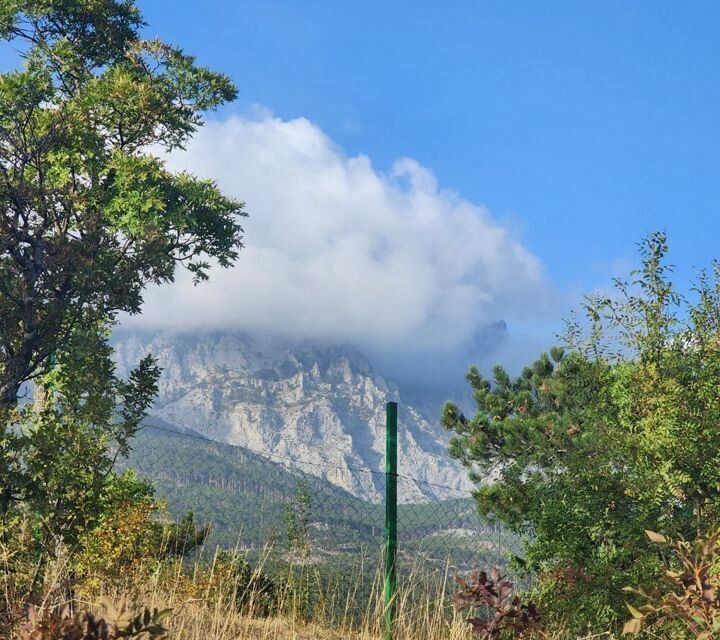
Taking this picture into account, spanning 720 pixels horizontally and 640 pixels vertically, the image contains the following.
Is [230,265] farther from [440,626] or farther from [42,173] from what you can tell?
[440,626]

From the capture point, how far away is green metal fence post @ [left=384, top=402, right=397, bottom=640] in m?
7.45

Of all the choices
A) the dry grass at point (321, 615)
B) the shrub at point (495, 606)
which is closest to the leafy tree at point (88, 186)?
the dry grass at point (321, 615)

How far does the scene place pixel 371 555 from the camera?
745 centimetres

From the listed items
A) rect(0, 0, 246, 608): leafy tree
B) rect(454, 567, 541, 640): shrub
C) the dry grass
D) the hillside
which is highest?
rect(0, 0, 246, 608): leafy tree

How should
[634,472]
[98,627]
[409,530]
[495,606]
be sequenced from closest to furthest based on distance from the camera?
[98,627] < [495,606] < [634,472] < [409,530]

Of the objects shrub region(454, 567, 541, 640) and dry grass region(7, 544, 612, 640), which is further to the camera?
dry grass region(7, 544, 612, 640)

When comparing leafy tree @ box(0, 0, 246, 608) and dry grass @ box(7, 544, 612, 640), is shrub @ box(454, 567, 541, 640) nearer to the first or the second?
dry grass @ box(7, 544, 612, 640)

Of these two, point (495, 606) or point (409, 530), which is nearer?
point (495, 606)

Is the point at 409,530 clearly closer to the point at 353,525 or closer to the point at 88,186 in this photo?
the point at 353,525

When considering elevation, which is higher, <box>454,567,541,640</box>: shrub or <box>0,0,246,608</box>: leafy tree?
<box>0,0,246,608</box>: leafy tree

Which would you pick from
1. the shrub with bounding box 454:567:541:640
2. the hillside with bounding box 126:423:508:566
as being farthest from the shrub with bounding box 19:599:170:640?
the hillside with bounding box 126:423:508:566

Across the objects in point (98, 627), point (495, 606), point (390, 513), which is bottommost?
point (98, 627)

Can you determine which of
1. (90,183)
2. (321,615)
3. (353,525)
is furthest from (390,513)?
(90,183)

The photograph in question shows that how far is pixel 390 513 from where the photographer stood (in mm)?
7754
